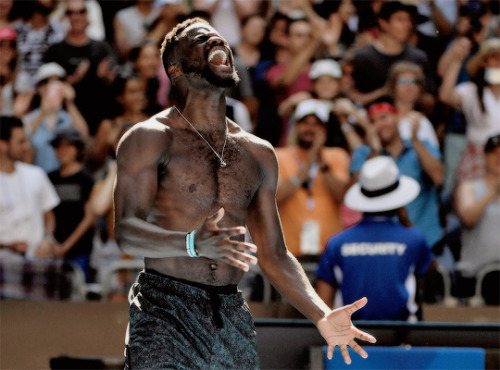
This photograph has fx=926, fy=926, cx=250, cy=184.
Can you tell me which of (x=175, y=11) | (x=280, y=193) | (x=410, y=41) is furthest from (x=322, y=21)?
(x=280, y=193)

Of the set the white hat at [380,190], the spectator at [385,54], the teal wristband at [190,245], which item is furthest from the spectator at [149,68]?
the teal wristband at [190,245]

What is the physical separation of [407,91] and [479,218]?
120 centimetres

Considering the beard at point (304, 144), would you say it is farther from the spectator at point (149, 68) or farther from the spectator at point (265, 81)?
the spectator at point (149, 68)

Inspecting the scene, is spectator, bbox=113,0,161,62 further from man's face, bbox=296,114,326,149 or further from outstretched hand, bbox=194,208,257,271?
outstretched hand, bbox=194,208,257,271

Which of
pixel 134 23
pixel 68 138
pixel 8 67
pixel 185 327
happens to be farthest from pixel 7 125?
pixel 185 327

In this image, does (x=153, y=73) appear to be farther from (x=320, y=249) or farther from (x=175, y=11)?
(x=320, y=249)

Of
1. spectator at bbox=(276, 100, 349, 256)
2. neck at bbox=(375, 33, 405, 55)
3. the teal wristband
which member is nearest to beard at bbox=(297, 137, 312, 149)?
spectator at bbox=(276, 100, 349, 256)

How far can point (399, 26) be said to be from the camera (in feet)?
25.2

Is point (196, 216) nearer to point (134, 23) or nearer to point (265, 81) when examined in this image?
point (265, 81)

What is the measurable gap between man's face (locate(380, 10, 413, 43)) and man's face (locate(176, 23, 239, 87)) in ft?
14.7

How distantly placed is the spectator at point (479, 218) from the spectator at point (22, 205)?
3.10 metres

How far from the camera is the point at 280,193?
6.87 m

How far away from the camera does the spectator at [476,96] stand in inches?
278

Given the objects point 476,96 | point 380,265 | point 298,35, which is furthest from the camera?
point 298,35
